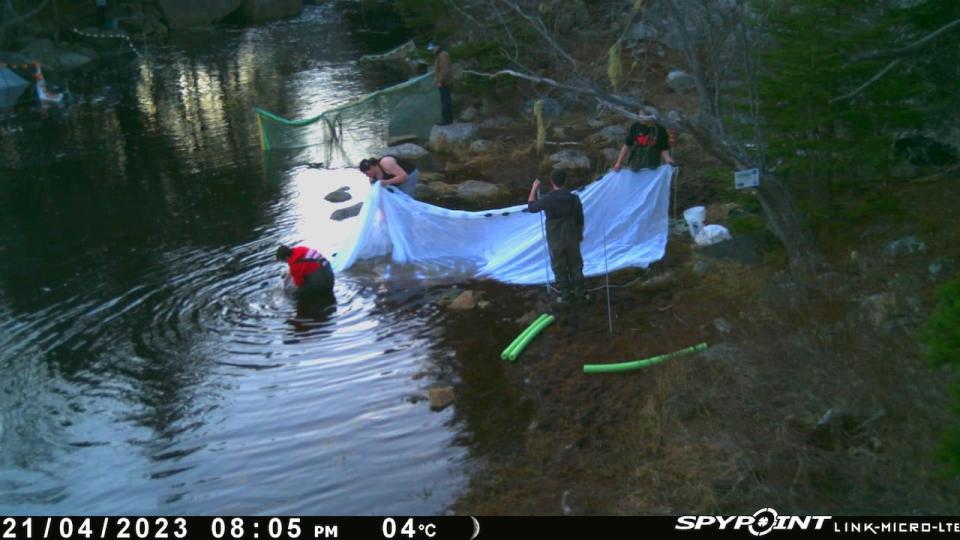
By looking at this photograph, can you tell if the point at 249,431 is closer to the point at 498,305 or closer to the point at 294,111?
the point at 498,305

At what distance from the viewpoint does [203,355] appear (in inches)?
411

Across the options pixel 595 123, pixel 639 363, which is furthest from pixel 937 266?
pixel 595 123

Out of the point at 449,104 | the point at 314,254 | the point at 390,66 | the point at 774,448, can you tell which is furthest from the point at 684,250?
the point at 390,66

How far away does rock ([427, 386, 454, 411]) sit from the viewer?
8859 millimetres

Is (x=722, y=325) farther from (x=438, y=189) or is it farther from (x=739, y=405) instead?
(x=438, y=189)

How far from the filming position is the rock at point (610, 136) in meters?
17.5

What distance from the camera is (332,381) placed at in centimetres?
965

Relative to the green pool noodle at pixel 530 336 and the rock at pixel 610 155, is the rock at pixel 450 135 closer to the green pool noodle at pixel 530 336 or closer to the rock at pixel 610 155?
the rock at pixel 610 155

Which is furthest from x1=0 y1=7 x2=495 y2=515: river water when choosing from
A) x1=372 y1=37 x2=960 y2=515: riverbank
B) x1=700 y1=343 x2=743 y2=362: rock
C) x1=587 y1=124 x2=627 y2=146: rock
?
x1=587 y1=124 x2=627 y2=146: rock

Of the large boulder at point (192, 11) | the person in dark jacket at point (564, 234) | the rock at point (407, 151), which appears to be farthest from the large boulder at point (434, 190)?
the large boulder at point (192, 11)

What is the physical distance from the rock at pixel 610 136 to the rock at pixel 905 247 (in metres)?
7.94

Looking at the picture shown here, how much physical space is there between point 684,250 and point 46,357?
758 cm

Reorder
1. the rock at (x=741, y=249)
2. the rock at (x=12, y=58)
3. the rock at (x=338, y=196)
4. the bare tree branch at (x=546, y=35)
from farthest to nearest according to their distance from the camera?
the rock at (x=12, y=58)
the rock at (x=338, y=196)
the rock at (x=741, y=249)
the bare tree branch at (x=546, y=35)

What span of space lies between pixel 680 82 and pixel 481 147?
16.4ft
